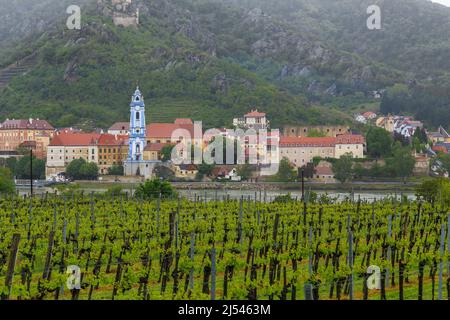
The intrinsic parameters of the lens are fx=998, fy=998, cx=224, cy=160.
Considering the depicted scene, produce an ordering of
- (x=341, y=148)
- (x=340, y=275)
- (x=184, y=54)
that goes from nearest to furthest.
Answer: (x=340, y=275)
(x=341, y=148)
(x=184, y=54)

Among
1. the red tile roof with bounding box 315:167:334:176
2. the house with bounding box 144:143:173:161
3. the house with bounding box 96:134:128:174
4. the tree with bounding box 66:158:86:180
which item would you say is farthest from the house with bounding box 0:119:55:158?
the red tile roof with bounding box 315:167:334:176

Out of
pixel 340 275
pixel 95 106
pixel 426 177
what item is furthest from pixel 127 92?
pixel 340 275

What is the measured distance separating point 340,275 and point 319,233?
43.1 ft

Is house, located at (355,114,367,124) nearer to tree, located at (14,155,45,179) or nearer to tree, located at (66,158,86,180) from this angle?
tree, located at (14,155,45,179)

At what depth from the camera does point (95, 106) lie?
166m

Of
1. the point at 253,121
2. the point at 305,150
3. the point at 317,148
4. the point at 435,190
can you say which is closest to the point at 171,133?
the point at 305,150

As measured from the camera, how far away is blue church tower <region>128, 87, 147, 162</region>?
125 m

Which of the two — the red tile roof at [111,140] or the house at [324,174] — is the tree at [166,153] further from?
the house at [324,174]

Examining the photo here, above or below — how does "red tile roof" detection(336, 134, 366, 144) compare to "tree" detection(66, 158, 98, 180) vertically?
above

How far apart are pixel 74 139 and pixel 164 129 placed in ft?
42.2

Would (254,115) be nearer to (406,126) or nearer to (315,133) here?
(315,133)

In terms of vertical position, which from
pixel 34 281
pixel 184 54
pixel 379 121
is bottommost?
pixel 34 281

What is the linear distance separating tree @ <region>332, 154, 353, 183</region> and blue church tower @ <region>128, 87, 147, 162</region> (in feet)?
82.3

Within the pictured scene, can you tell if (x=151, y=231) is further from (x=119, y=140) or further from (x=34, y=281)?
(x=119, y=140)
